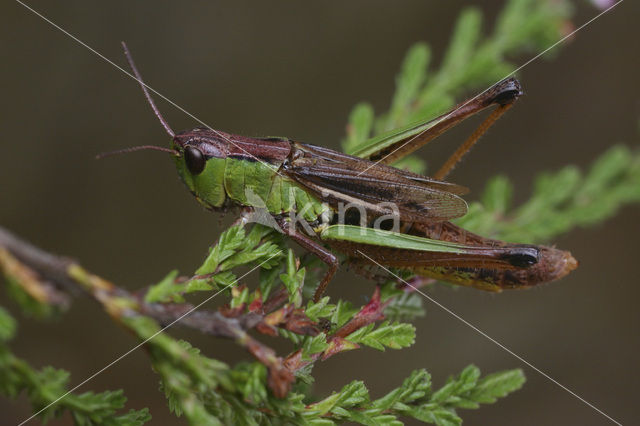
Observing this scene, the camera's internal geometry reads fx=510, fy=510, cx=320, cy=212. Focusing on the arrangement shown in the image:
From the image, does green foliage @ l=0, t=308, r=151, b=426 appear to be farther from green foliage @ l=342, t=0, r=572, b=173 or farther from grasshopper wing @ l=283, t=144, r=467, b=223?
green foliage @ l=342, t=0, r=572, b=173

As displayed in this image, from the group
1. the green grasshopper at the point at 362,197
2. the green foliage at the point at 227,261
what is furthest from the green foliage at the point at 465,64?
the green foliage at the point at 227,261

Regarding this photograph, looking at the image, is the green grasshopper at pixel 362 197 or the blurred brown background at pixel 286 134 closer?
the green grasshopper at pixel 362 197

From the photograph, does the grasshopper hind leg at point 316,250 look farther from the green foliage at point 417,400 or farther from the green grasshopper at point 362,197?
the green foliage at point 417,400

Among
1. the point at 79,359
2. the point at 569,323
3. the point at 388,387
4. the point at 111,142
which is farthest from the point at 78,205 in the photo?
the point at 569,323

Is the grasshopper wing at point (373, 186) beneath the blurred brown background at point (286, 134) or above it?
beneath

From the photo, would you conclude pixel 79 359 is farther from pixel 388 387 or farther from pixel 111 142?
pixel 388 387

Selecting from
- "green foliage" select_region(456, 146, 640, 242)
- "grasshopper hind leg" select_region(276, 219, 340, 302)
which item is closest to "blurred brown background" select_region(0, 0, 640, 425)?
"green foliage" select_region(456, 146, 640, 242)

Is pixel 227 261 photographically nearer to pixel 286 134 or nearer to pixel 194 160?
pixel 194 160
